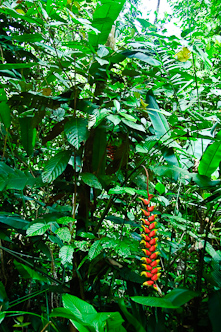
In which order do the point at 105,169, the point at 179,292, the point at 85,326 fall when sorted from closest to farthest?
the point at 85,326, the point at 179,292, the point at 105,169

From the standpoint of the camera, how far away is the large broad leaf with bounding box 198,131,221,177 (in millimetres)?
786

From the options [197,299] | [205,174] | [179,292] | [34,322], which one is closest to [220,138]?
[205,174]

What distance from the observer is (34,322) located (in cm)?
93

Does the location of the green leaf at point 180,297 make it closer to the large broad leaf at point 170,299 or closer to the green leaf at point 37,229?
the large broad leaf at point 170,299

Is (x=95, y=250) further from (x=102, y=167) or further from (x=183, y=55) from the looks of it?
(x=183, y=55)

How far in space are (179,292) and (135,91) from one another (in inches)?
27.2

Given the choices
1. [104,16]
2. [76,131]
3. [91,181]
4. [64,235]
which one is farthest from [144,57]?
[64,235]

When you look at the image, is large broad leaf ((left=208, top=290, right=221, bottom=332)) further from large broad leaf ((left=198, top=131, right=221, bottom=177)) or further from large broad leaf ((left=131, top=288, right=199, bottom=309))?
large broad leaf ((left=198, top=131, right=221, bottom=177))

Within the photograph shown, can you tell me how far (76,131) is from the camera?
79 cm

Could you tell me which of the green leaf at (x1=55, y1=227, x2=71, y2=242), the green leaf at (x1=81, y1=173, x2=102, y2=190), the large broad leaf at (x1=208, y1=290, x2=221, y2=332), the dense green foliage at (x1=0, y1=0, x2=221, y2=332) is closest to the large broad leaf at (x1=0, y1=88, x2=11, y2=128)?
the dense green foliage at (x1=0, y1=0, x2=221, y2=332)

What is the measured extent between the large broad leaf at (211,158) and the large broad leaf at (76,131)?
38cm

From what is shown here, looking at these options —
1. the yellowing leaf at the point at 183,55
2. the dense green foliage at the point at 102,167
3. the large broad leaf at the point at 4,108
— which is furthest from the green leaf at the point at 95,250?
the yellowing leaf at the point at 183,55

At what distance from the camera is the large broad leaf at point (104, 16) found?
2.57 feet

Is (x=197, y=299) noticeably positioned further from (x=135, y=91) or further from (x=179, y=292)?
(x=135, y=91)
